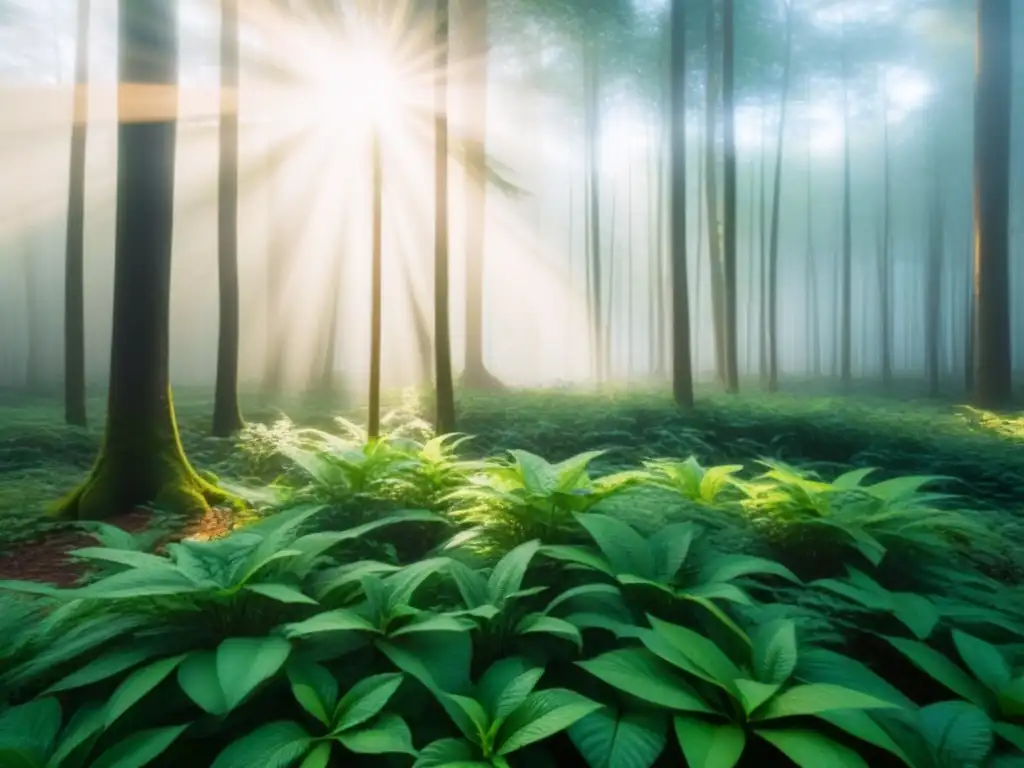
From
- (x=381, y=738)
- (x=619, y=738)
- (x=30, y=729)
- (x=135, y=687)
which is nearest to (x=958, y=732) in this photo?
(x=619, y=738)

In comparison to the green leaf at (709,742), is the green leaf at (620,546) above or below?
above

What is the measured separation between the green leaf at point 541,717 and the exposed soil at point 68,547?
3.64 m

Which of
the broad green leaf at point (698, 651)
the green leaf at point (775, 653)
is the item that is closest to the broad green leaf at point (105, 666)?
the broad green leaf at point (698, 651)

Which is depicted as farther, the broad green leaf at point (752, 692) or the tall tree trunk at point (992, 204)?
A: the tall tree trunk at point (992, 204)

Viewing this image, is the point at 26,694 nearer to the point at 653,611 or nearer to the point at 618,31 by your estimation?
the point at 653,611

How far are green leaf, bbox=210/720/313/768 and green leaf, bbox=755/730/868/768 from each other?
1.29 metres

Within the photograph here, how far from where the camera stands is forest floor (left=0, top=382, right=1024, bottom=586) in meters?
5.41

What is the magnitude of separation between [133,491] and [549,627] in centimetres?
509

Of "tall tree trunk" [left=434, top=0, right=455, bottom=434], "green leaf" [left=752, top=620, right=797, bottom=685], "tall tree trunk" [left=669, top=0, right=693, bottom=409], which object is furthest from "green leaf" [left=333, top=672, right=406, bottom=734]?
"tall tree trunk" [left=669, top=0, right=693, bottom=409]

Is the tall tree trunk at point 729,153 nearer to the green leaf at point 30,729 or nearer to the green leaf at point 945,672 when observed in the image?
the green leaf at point 945,672

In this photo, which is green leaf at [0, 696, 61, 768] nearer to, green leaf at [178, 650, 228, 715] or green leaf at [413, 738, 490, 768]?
green leaf at [178, 650, 228, 715]

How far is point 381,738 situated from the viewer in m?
1.76

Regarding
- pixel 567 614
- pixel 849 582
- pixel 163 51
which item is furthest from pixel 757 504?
pixel 163 51

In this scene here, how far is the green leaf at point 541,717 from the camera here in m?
1.73
